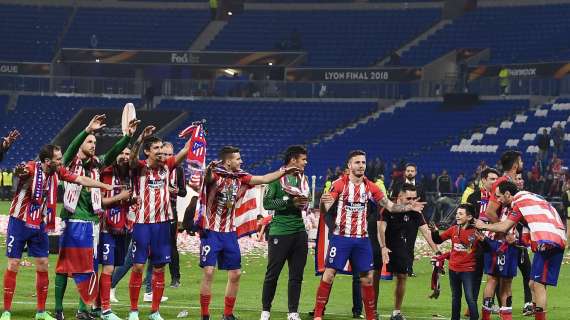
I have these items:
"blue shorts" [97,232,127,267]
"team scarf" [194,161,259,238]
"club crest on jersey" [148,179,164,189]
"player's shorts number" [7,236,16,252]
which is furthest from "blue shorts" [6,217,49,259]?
"team scarf" [194,161,259,238]

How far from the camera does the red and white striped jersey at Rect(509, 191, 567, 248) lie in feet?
53.3

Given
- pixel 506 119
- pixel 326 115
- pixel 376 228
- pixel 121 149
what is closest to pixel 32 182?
pixel 121 149

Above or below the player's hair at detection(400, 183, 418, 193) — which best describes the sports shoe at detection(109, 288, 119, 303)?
below

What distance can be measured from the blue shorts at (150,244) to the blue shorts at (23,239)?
46.9 inches

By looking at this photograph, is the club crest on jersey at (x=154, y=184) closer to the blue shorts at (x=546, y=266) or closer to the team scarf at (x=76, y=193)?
the team scarf at (x=76, y=193)

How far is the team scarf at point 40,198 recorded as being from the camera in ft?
54.4

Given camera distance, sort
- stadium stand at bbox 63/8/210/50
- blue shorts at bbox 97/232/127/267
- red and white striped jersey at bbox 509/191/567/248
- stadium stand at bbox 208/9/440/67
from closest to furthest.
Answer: red and white striped jersey at bbox 509/191/567/248
blue shorts at bbox 97/232/127/267
stadium stand at bbox 208/9/440/67
stadium stand at bbox 63/8/210/50

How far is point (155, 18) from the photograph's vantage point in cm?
6788

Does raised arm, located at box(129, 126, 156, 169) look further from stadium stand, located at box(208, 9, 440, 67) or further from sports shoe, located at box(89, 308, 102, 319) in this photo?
stadium stand, located at box(208, 9, 440, 67)

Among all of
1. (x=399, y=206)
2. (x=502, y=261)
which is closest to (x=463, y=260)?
(x=502, y=261)

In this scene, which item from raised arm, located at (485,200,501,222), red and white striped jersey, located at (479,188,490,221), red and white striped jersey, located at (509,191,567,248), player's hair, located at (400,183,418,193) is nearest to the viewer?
red and white striped jersey, located at (509,191,567,248)

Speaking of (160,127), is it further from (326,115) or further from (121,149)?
(121,149)

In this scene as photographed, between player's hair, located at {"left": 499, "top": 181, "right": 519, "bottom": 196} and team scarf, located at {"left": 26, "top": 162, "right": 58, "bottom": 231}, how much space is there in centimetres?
578

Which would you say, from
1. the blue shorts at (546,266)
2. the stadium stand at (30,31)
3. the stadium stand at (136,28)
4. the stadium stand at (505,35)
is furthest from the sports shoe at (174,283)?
the stadium stand at (30,31)
